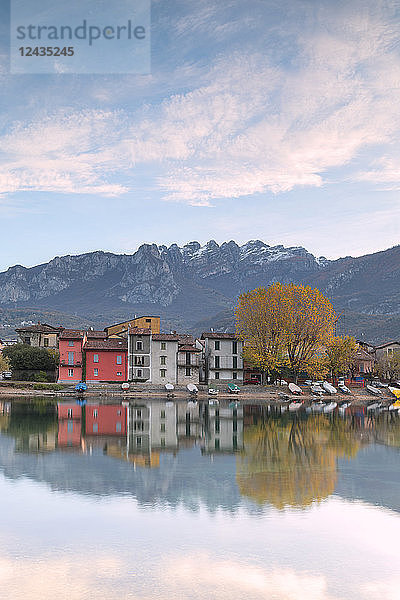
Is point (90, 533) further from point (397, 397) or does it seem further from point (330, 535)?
point (397, 397)

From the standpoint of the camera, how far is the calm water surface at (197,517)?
17.1 metres

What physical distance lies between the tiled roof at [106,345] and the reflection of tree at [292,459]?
4085cm

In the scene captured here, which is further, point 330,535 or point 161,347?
point 161,347

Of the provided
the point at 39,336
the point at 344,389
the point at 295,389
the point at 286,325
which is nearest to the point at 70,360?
the point at 39,336

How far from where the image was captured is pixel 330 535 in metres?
22.0

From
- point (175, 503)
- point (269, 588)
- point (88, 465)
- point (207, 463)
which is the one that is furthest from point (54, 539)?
point (207, 463)

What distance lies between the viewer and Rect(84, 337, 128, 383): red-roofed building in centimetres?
9400

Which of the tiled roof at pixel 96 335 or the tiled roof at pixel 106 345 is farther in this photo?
the tiled roof at pixel 96 335

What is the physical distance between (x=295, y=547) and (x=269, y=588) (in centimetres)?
396

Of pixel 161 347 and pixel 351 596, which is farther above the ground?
pixel 161 347

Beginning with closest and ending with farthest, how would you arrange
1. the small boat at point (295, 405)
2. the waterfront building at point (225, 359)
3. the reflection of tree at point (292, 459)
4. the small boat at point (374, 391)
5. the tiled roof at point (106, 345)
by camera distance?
the reflection of tree at point (292, 459) → the small boat at point (295, 405) → the tiled roof at point (106, 345) → the small boat at point (374, 391) → the waterfront building at point (225, 359)

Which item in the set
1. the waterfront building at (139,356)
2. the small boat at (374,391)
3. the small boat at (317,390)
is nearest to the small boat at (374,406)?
the small boat at (374,391)

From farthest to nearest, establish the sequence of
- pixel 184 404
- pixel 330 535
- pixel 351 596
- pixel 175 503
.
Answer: pixel 184 404 < pixel 175 503 < pixel 330 535 < pixel 351 596

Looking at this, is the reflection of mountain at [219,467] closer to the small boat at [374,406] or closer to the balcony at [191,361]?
the small boat at [374,406]
